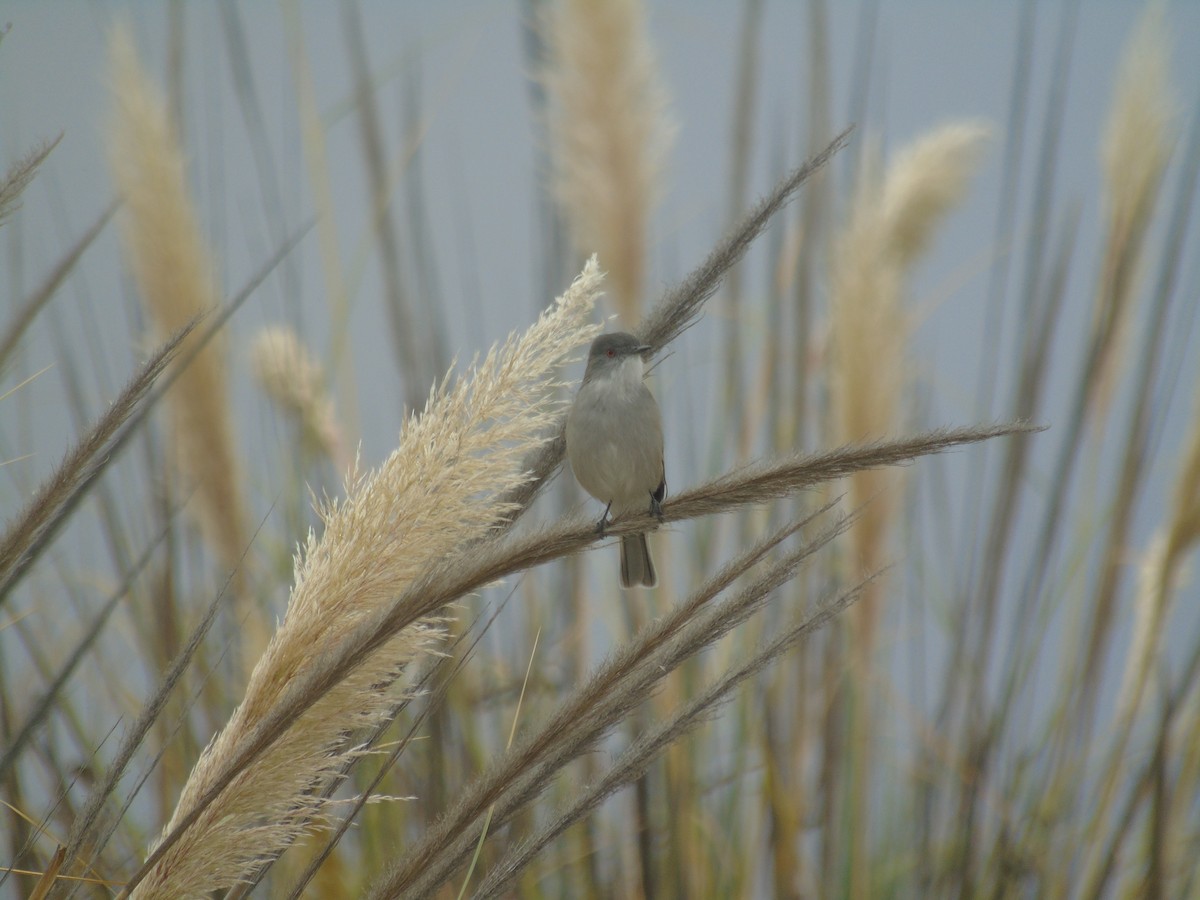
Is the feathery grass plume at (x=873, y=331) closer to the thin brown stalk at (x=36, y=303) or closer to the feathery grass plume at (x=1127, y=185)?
the feathery grass plume at (x=1127, y=185)

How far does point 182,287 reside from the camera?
1310 mm

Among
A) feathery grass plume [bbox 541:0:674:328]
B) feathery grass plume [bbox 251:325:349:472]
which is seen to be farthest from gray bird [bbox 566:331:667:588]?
feathery grass plume [bbox 251:325:349:472]

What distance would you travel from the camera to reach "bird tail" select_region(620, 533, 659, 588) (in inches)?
61.6

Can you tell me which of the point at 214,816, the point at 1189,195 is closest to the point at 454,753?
the point at 214,816

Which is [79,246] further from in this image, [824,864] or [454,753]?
[824,864]

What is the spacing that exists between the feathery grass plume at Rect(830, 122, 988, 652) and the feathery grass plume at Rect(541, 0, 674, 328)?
314mm

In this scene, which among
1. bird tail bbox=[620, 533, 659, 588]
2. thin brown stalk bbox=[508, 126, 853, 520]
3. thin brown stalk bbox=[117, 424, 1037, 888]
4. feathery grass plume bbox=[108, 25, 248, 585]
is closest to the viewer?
thin brown stalk bbox=[117, 424, 1037, 888]

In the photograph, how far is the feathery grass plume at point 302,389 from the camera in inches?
62.8

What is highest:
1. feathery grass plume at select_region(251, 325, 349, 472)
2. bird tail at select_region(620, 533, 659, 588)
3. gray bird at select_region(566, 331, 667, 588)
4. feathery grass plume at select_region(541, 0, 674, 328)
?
feathery grass plume at select_region(541, 0, 674, 328)

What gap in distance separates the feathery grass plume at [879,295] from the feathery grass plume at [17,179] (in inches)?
38.4

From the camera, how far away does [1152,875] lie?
4.98 ft

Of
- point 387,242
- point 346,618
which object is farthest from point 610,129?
point 346,618

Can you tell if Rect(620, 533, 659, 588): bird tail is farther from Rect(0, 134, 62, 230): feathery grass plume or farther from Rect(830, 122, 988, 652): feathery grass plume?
Rect(0, 134, 62, 230): feathery grass plume

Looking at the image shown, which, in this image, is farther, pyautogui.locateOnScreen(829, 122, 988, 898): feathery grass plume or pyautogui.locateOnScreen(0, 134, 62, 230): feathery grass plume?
pyautogui.locateOnScreen(829, 122, 988, 898): feathery grass plume
